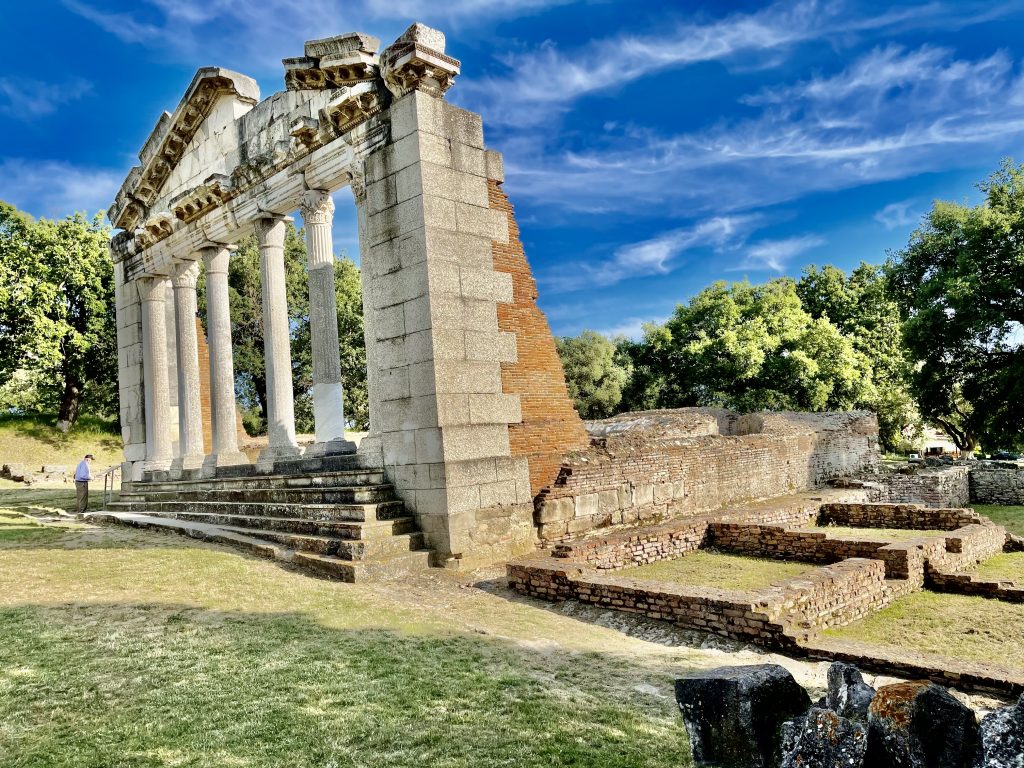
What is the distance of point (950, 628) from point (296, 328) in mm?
31071

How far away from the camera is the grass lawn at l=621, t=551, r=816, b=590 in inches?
353

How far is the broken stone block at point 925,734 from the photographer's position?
6.79 feet

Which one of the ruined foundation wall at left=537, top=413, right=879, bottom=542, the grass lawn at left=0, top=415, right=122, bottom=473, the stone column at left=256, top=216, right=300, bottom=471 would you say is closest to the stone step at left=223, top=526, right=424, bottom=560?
the ruined foundation wall at left=537, top=413, right=879, bottom=542

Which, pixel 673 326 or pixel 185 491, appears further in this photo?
pixel 673 326

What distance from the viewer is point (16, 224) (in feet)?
104

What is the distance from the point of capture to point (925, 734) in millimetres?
2119

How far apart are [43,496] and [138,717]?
1980 centimetres

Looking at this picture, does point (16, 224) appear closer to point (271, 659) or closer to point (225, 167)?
point (225, 167)

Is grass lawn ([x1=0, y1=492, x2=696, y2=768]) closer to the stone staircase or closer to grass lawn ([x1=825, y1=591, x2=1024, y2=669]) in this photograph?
the stone staircase

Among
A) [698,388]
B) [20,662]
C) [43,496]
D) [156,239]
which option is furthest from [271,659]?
[698,388]

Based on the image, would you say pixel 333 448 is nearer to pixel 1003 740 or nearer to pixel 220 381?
pixel 220 381

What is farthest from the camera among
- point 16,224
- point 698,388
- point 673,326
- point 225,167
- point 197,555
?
point 673,326

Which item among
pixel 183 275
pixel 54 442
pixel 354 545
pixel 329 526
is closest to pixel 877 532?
pixel 354 545

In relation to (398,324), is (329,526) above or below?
below
